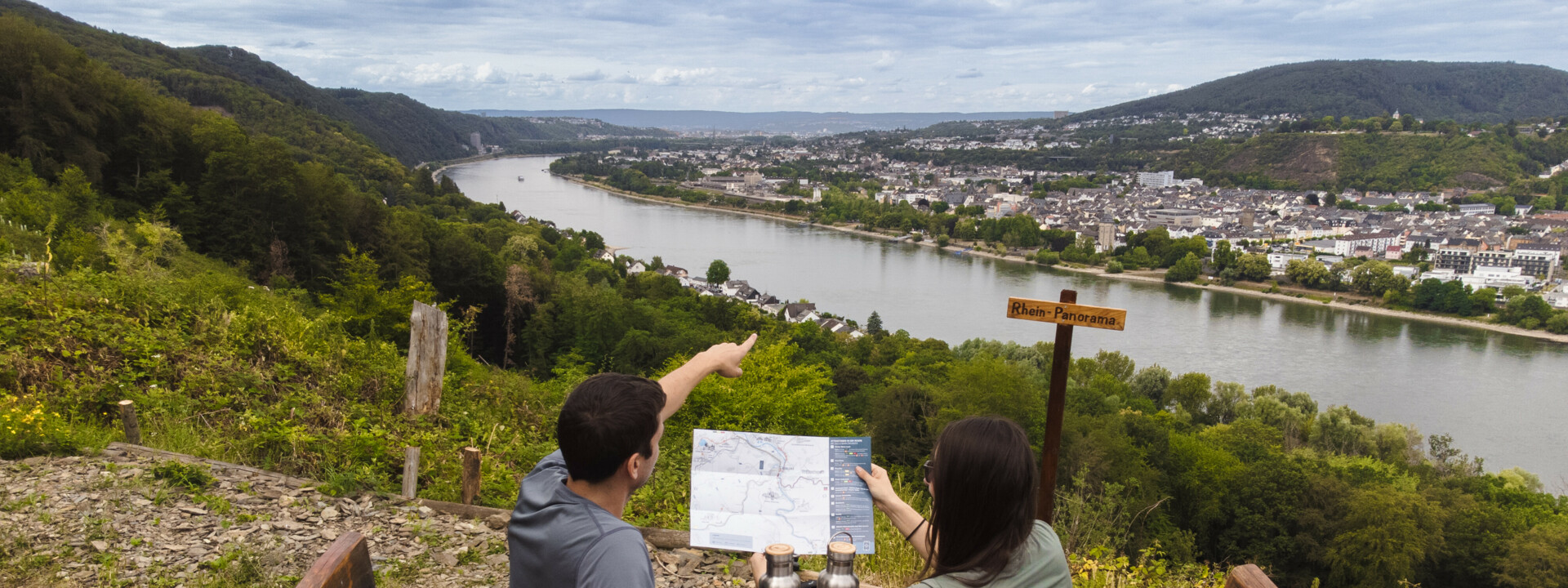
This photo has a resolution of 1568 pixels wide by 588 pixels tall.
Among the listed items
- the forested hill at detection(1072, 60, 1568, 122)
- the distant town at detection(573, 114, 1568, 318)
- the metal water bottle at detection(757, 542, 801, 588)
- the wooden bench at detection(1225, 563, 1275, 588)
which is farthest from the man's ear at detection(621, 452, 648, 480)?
the forested hill at detection(1072, 60, 1568, 122)

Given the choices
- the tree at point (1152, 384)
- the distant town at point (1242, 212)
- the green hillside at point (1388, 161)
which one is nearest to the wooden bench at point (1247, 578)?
the tree at point (1152, 384)

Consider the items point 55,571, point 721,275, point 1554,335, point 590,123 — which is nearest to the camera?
point 55,571

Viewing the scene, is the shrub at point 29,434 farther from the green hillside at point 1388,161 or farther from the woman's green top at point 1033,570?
the green hillside at point 1388,161

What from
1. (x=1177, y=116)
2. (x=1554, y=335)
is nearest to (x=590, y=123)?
(x=1177, y=116)

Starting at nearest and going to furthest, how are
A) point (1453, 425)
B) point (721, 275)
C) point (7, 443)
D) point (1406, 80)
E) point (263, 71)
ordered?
point (7, 443) < point (1453, 425) < point (721, 275) < point (263, 71) < point (1406, 80)

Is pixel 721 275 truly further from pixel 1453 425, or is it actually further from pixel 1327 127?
pixel 1327 127

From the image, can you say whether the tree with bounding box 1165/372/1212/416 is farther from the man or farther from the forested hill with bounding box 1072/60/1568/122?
the forested hill with bounding box 1072/60/1568/122

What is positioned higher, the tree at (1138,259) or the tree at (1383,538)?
the tree at (1138,259)
